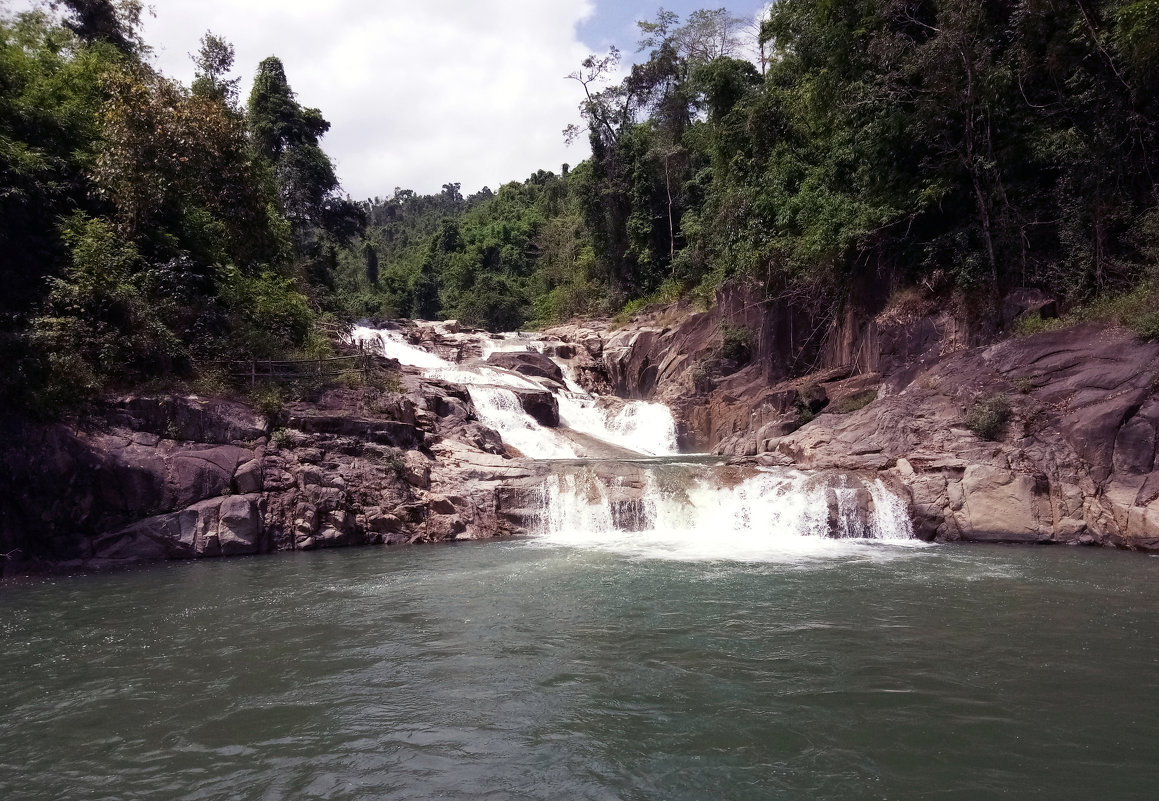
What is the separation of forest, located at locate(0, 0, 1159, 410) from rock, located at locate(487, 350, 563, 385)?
688cm

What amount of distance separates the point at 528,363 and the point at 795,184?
12.1 meters

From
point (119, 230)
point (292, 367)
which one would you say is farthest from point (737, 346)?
point (119, 230)

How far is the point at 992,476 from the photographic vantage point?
47.4 feet

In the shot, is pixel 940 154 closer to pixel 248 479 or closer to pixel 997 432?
pixel 997 432

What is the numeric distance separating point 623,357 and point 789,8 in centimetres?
1448

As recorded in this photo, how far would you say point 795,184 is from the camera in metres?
25.9

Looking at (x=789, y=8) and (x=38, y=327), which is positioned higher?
(x=789, y=8)

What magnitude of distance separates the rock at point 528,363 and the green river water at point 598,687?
59.5 ft

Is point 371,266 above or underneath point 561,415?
above

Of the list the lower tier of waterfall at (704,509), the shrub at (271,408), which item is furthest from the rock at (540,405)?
the shrub at (271,408)

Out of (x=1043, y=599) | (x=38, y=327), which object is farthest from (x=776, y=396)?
(x=38, y=327)

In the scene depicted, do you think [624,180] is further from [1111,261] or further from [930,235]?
[1111,261]

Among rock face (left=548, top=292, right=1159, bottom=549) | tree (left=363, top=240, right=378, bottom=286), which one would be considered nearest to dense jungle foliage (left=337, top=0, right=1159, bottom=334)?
rock face (left=548, top=292, right=1159, bottom=549)

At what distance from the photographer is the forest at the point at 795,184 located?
15992mm
